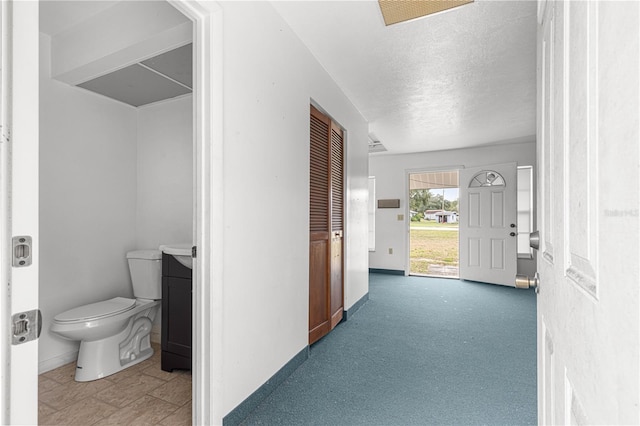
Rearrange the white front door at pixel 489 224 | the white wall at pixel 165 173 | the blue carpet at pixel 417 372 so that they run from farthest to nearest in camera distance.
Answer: the white front door at pixel 489 224 → the white wall at pixel 165 173 → the blue carpet at pixel 417 372

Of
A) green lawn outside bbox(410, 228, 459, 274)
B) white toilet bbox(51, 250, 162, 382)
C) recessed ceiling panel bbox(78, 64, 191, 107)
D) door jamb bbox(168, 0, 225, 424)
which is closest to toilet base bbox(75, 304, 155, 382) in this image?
white toilet bbox(51, 250, 162, 382)

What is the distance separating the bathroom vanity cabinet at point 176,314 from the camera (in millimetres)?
2045

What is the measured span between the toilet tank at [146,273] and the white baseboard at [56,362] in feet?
1.85

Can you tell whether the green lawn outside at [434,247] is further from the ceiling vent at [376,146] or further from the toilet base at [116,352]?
the toilet base at [116,352]

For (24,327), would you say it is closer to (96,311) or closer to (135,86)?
(96,311)

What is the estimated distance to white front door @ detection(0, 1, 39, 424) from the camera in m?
0.54

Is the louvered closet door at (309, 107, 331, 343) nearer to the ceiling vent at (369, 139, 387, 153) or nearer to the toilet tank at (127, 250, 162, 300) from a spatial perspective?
the toilet tank at (127, 250, 162, 300)

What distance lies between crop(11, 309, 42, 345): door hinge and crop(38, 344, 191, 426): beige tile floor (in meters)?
1.35

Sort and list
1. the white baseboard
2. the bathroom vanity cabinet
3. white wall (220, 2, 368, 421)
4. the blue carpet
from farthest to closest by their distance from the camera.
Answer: the white baseboard
the bathroom vanity cabinet
the blue carpet
white wall (220, 2, 368, 421)

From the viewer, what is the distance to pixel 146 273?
247 centimetres

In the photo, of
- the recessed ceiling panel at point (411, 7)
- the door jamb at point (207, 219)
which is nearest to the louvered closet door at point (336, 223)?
the recessed ceiling panel at point (411, 7)

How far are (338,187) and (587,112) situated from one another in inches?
105

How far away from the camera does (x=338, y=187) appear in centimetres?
311

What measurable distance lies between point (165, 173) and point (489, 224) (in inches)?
184
